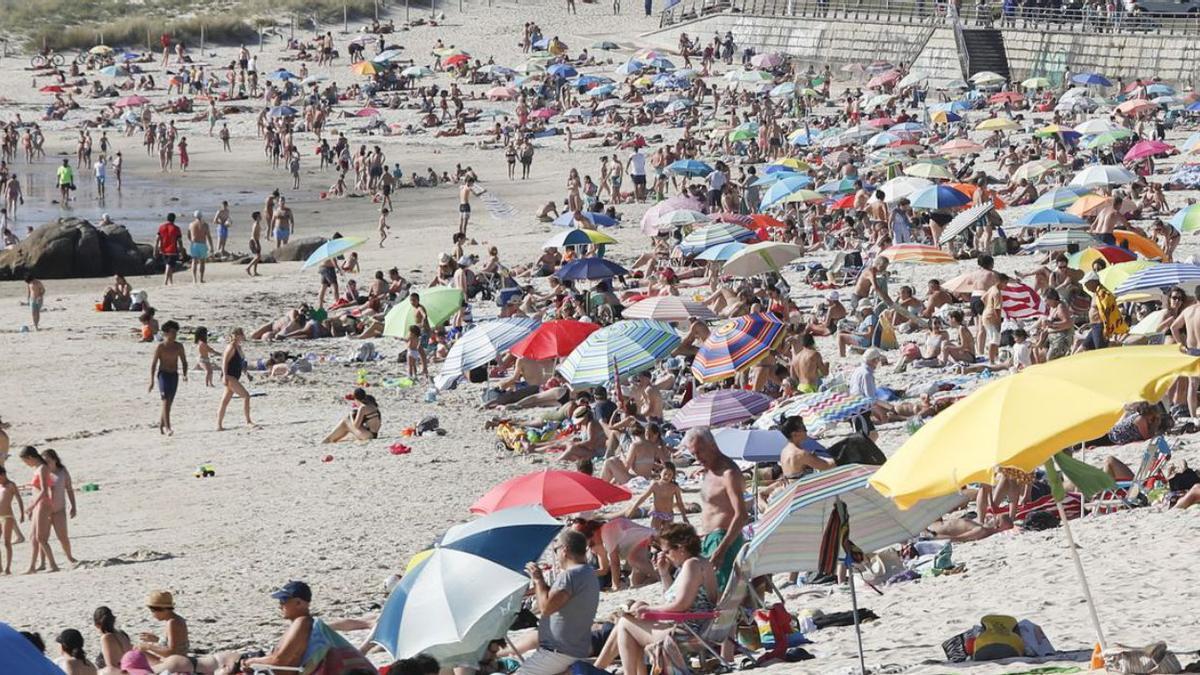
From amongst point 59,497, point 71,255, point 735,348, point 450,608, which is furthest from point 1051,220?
point 71,255

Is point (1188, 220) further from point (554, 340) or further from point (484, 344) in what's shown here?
point (484, 344)

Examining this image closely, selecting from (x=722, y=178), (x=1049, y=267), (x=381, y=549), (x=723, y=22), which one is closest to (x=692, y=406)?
(x=381, y=549)

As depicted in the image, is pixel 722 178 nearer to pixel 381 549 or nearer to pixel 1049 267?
pixel 1049 267

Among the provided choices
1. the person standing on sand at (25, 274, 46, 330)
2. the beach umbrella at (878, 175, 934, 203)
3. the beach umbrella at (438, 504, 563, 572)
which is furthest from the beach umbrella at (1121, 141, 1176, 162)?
the beach umbrella at (438, 504, 563, 572)

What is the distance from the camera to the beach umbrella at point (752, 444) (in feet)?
36.0

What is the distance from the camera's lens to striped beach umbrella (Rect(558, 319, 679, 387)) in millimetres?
14188

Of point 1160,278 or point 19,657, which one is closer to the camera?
point 19,657

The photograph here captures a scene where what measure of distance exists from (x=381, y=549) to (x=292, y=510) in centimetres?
145

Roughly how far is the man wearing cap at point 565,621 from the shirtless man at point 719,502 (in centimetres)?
96

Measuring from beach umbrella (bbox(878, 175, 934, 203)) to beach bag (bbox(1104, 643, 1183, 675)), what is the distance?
16.0 m

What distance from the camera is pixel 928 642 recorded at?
8.43 m

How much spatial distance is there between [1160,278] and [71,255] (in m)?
16.6

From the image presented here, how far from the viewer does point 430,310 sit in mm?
18906

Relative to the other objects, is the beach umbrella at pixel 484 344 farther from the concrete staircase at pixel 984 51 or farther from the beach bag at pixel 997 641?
the concrete staircase at pixel 984 51
